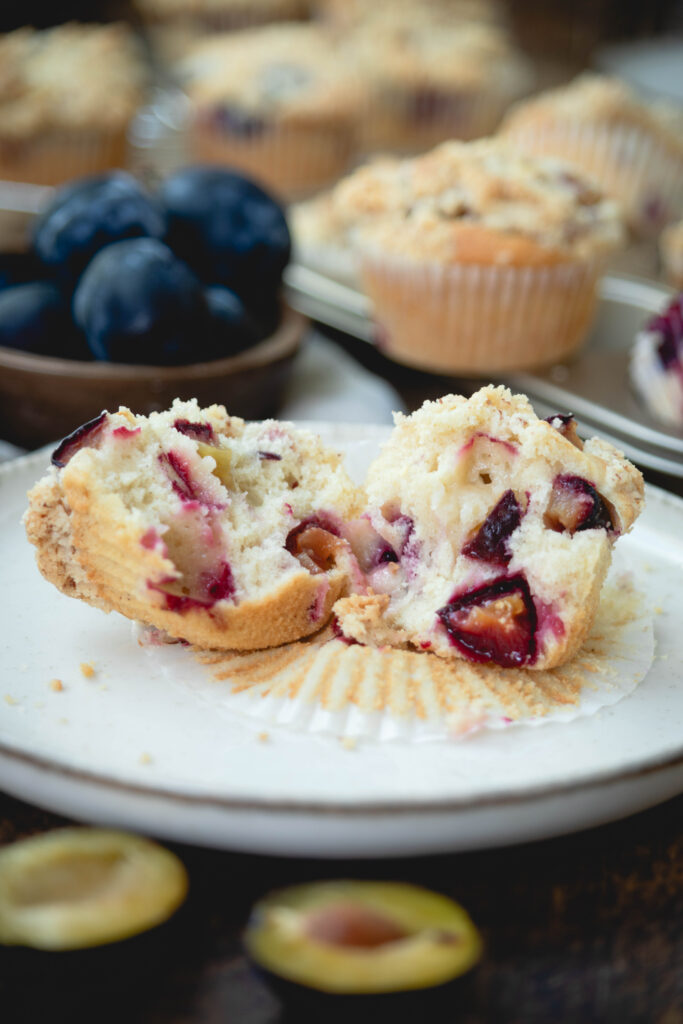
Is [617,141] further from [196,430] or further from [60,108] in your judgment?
[196,430]

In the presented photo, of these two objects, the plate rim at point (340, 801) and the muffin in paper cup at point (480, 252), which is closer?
the plate rim at point (340, 801)

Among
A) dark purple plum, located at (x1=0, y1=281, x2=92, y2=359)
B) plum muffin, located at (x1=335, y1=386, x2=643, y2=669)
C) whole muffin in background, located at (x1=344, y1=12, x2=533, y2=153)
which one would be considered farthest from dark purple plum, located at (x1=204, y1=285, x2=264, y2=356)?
whole muffin in background, located at (x1=344, y1=12, x2=533, y2=153)

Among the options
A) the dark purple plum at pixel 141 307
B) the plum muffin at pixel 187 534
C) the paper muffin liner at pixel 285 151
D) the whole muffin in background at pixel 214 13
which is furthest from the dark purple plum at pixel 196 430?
the whole muffin in background at pixel 214 13

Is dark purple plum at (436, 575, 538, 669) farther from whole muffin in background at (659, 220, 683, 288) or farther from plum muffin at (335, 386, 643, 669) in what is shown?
whole muffin in background at (659, 220, 683, 288)

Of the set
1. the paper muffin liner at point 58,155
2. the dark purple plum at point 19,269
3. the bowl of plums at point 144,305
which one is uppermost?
the bowl of plums at point 144,305


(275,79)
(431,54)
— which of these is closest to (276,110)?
(275,79)

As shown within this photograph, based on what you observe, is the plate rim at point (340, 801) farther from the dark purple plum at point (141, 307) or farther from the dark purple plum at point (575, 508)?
the dark purple plum at point (141, 307)
